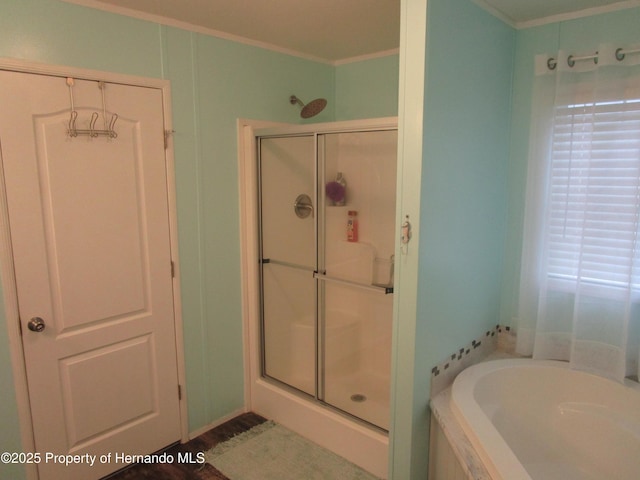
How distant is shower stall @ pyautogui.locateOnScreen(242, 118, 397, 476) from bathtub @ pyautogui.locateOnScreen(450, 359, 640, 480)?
2.23 feet

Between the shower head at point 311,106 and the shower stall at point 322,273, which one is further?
the shower head at point 311,106

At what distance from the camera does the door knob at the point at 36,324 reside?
1949mm

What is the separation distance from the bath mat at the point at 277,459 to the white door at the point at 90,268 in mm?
395

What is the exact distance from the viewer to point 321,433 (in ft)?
8.33

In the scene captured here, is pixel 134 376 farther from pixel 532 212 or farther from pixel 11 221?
pixel 532 212

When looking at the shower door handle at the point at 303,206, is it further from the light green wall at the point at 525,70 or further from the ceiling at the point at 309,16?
the light green wall at the point at 525,70

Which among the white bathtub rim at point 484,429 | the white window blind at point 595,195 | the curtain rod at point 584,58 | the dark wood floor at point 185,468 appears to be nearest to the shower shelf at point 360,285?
the white bathtub rim at point 484,429

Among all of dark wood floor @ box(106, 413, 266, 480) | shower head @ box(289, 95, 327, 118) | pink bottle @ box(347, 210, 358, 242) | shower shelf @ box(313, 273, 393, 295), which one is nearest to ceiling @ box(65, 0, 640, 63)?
shower head @ box(289, 95, 327, 118)

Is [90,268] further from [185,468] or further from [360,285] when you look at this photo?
[360,285]

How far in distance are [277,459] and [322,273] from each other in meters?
1.10

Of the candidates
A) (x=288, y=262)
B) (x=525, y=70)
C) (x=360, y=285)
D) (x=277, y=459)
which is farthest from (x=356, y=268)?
(x=525, y=70)

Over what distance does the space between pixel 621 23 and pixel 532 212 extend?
914 mm

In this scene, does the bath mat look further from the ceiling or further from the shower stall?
the ceiling

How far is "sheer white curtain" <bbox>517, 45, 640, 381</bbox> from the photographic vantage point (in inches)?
74.8
